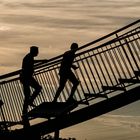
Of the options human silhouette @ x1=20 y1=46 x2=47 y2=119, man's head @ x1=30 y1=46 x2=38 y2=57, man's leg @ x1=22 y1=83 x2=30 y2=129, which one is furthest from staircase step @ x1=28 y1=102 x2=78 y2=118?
man's head @ x1=30 y1=46 x2=38 y2=57

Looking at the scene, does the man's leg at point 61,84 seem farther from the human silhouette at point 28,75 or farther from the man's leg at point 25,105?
the man's leg at point 25,105

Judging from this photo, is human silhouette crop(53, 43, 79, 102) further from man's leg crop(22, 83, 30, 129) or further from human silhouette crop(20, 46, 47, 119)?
man's leg crop(22, 83, 30, 129)

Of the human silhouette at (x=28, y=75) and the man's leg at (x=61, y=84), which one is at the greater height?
the human silhouette at (x=28, y=75)

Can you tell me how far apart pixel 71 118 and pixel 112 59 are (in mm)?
2535

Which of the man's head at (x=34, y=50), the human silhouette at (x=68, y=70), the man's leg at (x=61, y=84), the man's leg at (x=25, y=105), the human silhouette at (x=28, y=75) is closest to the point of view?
the man's head at (x=34, y=50)

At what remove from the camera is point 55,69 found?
16.7 m

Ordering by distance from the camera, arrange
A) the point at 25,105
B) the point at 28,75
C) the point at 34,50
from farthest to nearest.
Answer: the point at 25,105 < the point at 28,75 < the point at 34,50

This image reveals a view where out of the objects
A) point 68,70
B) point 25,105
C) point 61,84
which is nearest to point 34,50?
point 68,70

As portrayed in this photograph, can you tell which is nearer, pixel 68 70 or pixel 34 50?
pixel 34 50

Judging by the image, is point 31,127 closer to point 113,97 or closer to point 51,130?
point 51,130

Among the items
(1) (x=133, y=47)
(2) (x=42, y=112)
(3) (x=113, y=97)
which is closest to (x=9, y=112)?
(2) (x=42, y=112)

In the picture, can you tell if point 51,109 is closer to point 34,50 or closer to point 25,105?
point 25,105

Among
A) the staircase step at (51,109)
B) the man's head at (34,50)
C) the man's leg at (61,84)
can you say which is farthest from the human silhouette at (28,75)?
the man's leg at (61,84)

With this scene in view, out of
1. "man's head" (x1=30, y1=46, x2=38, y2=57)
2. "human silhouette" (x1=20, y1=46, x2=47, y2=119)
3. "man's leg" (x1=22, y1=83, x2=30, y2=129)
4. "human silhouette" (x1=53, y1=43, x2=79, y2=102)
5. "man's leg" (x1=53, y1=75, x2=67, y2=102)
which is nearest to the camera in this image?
"man's head" (x1=30, y1=46, x2=38, y2=57)
